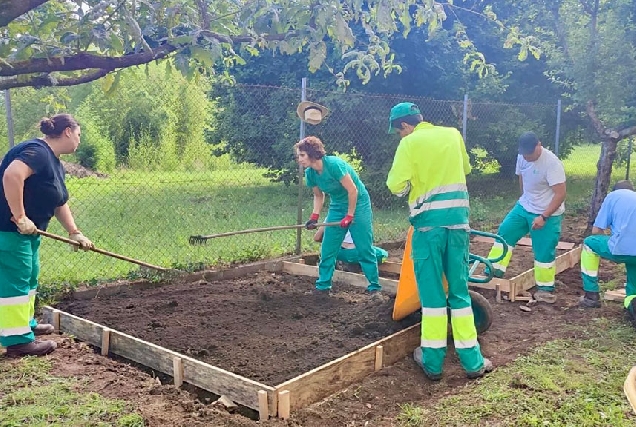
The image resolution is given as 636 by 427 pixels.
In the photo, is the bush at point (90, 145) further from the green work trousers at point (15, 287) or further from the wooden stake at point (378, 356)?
the wooden stake at point (378, 356)

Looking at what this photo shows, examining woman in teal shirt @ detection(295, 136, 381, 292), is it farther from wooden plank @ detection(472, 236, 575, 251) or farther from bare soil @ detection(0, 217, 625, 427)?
wooden plank @ detection(472, 236, 575, 251)

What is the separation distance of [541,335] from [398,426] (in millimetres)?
2202

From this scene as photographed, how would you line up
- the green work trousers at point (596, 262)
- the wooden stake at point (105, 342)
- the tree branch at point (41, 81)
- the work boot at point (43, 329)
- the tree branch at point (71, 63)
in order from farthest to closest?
1. the green work trousers at point (596, 262)
2. the work boot at point (43, 329)
3. the wooden stake at point (105, 342)
4. the tree branch at point (41, 81)
5. the tree branch at point (71, 63)

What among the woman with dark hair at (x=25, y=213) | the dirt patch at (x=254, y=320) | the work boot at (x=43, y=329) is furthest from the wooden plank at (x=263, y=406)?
the work boot at (x=43, y=329)

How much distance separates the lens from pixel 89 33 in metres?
2.05

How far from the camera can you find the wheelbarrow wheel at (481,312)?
495cm

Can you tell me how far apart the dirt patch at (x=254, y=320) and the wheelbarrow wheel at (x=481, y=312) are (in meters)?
0.51

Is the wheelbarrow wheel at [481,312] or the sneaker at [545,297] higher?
the wheelbarrow wheel at [481,312]

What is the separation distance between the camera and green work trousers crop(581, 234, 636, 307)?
5.71 metres

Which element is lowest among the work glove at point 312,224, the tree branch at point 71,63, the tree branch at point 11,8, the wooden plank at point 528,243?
the wooden plank at point 528,243

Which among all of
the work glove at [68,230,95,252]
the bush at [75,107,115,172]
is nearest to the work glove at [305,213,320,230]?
the work glove at [68,230,95,252]

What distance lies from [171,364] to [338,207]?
8.93 ft

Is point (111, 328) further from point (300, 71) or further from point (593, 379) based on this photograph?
point (300, 71)

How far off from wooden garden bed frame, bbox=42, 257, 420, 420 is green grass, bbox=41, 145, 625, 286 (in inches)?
60.8
